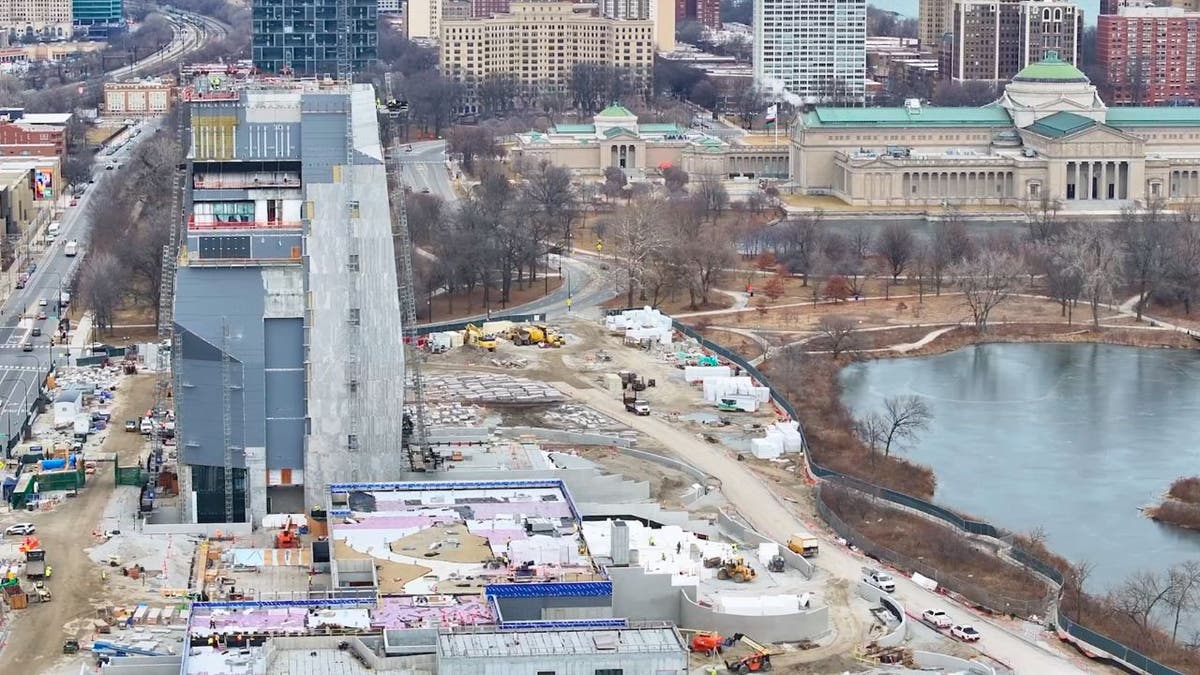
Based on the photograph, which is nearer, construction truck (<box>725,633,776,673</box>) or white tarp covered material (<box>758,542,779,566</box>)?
construction truck (<box>725,633,776,673</box>)

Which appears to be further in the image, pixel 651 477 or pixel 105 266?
pixel 105 266

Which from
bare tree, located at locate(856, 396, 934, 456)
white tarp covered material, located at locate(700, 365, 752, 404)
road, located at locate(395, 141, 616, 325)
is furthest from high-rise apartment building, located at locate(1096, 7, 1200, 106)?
white tarp covered material, located at locate(700, 365, 752, 404)

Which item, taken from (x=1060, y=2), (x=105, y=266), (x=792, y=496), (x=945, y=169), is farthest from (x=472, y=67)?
(x=792, y=496)

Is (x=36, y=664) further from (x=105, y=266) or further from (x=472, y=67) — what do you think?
(x=472, y=67)

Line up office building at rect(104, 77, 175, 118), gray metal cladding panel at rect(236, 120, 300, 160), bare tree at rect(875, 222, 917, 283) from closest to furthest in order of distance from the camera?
1. gray metal cladding panel at rect(236, 120, 300, 160)
2. bare tree at rect(875, 222, 917, 283)
3. office building at rect(104, 77, 175, 118)

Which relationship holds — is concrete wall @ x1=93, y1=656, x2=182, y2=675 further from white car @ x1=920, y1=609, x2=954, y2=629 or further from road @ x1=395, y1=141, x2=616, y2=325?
road @ x1=395, y1=141, x2=616, y2=325

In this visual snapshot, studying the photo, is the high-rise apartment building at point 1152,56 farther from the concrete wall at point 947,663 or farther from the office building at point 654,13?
the concrete wall at point 947,663

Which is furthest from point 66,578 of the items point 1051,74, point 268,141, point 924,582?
point 1051,74
